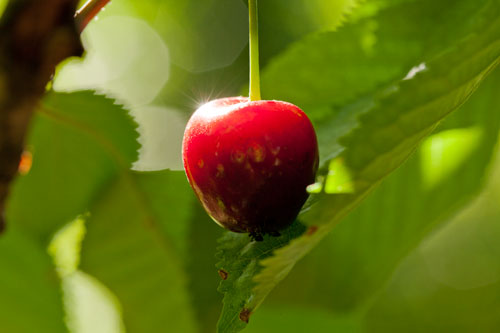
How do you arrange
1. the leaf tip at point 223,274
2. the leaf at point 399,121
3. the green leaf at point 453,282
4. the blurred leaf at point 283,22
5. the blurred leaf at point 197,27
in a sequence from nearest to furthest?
the leaf at point 399,121 < the leaf tip at point 223,274 < the green leaf at point 453,282 < the blurred leaf at point 283,22 < the blurred leaf at point 197,27

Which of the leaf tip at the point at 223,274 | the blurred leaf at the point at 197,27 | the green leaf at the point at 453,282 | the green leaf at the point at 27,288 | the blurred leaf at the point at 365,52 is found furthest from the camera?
the blurred leaf at the point at 197,27

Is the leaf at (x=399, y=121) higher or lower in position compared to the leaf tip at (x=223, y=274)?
higher

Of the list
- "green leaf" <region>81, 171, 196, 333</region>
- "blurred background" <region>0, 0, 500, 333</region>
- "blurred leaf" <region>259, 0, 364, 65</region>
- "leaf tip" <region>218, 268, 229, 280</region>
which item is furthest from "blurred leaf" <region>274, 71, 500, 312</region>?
"blurred leaf" <region>259, 0, 364, 65</region>

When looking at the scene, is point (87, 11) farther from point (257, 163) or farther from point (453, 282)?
point (453, 282)

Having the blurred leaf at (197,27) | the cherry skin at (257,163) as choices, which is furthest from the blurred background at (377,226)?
the blurred leaf at (197,27)

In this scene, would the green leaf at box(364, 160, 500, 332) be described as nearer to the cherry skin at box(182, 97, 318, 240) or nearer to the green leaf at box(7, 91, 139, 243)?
the green leaf at box(7, 91, 139, 243)

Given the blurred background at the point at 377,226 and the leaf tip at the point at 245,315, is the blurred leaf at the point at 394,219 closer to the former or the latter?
the blurred background at the point at 377,226

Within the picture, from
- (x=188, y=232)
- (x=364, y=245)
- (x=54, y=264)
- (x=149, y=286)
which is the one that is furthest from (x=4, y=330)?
(x=364, y=245)

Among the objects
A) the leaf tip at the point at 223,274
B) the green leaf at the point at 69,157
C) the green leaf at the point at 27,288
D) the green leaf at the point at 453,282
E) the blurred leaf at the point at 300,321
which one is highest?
the leaf tip at the point at 223,274
